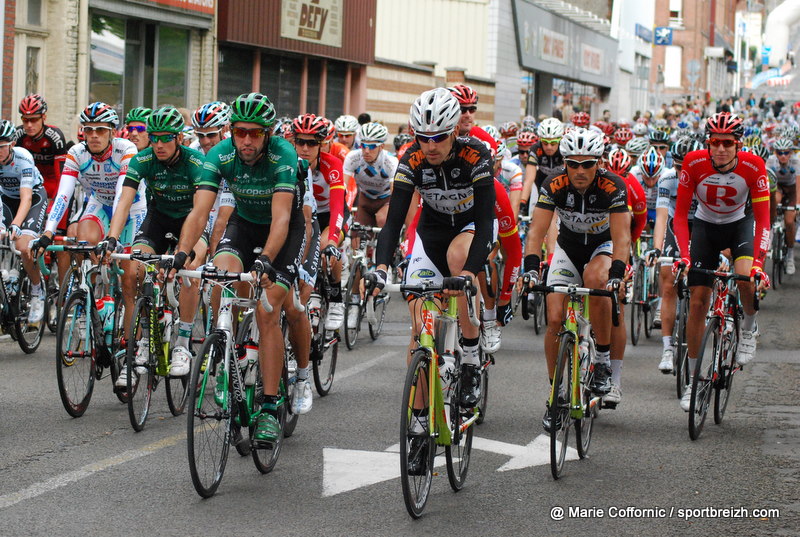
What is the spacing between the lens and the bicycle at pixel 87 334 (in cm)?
855

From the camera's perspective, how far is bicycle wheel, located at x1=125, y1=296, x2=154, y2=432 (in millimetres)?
8297

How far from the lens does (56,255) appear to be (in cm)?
1211

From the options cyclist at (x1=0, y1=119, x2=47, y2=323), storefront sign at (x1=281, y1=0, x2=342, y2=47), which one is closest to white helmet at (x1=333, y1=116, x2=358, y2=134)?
cyclist at (x1=0, y1=119, x2=47, y2=323)

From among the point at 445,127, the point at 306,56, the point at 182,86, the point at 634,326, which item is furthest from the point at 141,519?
the point at 306,56

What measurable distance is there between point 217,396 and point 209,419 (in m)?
0.13

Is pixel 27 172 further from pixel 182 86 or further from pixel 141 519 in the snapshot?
pixel 182 86

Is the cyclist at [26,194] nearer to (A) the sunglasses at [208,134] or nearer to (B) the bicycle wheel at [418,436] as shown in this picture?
(A) the sunglasses at [208,134]

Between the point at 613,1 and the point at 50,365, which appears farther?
the point at 613,1

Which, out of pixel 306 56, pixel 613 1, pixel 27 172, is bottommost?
pixel 27 172

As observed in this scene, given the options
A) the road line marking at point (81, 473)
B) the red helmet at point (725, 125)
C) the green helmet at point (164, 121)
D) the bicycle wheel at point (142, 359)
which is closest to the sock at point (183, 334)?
the bicycle wheel at point (142, 359)

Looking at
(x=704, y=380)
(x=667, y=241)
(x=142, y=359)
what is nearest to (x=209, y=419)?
(x=142, y=359)

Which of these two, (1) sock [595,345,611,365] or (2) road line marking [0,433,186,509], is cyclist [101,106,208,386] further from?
(1) sock [595,345,611,365]

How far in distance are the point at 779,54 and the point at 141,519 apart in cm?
511

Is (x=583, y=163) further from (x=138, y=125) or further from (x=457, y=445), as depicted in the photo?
(x=138, y=125)
